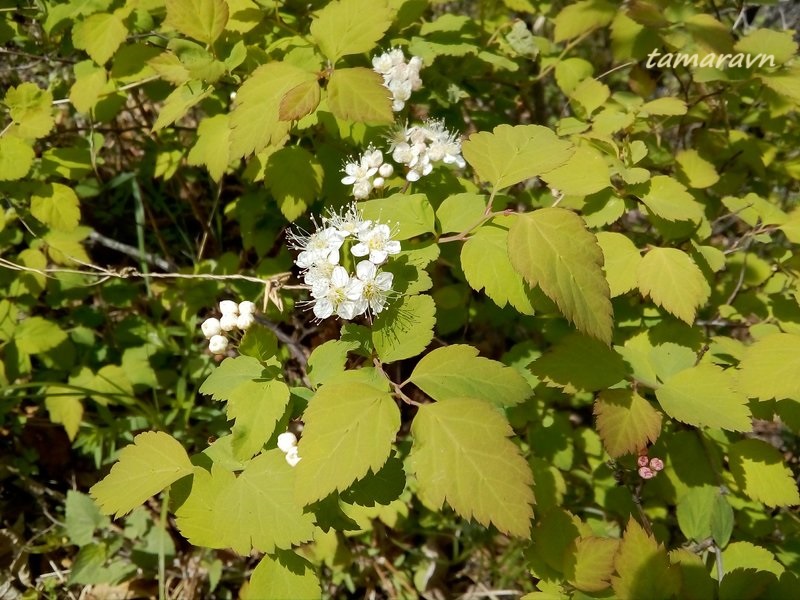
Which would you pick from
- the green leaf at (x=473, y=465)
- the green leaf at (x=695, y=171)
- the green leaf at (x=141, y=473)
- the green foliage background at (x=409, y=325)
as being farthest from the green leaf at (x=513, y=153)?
the green leaf at (x=141, y=473)

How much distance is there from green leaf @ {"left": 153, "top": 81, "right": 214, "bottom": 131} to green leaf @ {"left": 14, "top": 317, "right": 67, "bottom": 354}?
1027 millimetres

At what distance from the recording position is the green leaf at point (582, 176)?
1.67m

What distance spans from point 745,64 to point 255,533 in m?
2.37

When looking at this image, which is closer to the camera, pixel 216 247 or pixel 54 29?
pixel 54 29

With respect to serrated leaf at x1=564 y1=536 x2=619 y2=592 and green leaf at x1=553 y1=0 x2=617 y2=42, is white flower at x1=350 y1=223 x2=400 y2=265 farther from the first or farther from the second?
green leaf at x1=553 y1=0 x2=617 y2=42

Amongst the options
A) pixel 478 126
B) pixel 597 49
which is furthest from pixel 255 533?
pixel 597 49

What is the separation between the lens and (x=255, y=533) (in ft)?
4.07

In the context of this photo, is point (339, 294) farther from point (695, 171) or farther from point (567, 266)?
point (695, 171)

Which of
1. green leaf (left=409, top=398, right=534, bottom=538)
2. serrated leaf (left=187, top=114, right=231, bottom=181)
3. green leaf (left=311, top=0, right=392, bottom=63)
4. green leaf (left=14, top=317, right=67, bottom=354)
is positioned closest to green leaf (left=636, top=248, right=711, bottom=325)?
green leaf (left=409, top=398, right=534, bottom=538)

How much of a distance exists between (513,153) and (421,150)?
1.12ft

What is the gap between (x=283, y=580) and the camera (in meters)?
1.33

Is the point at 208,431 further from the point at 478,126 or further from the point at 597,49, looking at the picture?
the point at 597,49

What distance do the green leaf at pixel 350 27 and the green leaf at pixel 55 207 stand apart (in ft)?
3.97

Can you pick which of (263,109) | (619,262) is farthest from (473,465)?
(263,109)
